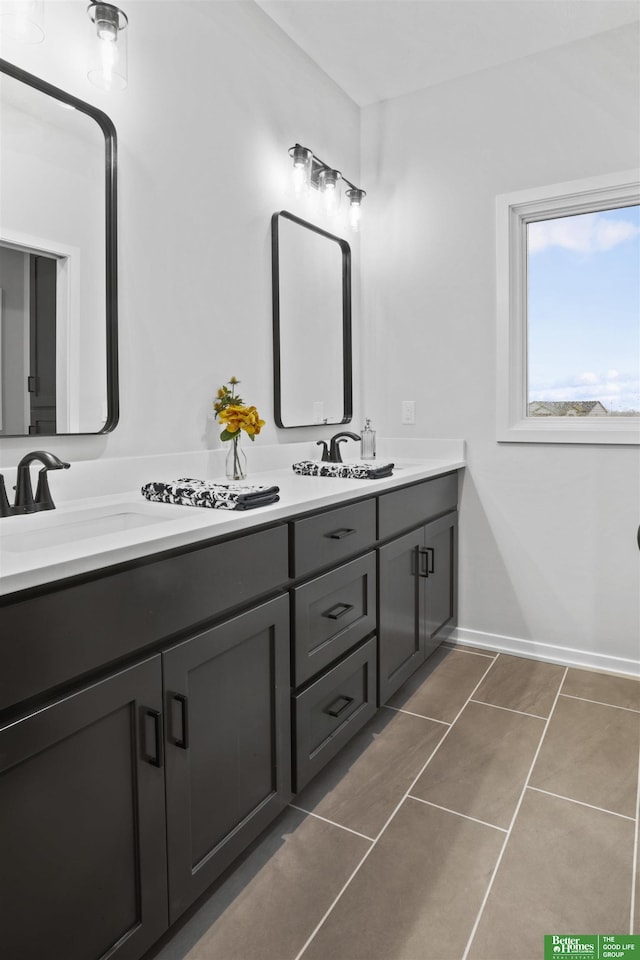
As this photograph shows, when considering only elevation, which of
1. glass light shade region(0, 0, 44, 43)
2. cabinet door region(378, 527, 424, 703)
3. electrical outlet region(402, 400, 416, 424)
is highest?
glass light shade region(0, 0, 44, 43)

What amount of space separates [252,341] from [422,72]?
152 centimetres

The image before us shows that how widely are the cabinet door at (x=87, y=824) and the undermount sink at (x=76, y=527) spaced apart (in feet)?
1.26

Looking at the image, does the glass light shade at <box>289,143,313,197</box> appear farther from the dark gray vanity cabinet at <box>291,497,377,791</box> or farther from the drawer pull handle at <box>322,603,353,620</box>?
the drawer pull handle at <box>322,603,353,620</box>

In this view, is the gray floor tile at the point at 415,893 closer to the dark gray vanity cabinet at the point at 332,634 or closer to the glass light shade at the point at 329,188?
the dark gray vanity cabinet at the point at 332,634

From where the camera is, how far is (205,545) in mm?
1240

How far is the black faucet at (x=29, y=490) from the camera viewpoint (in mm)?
1321

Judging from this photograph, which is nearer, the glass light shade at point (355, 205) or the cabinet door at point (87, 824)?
the cabinet door at point (87, 824)

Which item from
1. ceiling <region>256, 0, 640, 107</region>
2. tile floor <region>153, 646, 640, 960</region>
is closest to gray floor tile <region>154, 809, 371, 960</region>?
tile floor <region>153, 646, 640, 960</region>

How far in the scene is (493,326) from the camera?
2.70 metres

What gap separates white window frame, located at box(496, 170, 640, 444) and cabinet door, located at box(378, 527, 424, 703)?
75cm

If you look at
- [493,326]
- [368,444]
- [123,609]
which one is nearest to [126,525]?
[123,609]

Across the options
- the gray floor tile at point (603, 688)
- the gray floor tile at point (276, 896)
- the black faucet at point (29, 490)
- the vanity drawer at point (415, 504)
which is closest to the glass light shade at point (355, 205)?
the vanity drawer at point (415, 504)

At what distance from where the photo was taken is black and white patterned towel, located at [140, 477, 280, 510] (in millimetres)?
1404

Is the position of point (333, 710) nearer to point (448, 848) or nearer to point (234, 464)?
point (448, 848)
